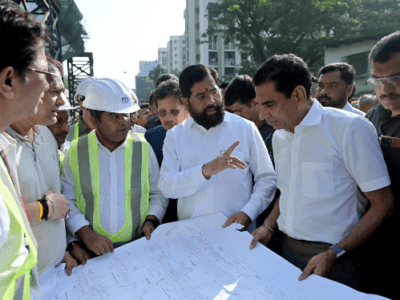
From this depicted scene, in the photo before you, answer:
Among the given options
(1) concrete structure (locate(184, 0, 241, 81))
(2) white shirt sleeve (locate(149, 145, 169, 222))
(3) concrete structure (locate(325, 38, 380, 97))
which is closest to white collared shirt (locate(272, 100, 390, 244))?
(2) white shirt sleeve (locate(149, 145, 169, 222))

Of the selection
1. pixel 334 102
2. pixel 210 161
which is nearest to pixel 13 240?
pixel 210 161

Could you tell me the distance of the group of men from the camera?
1.11m

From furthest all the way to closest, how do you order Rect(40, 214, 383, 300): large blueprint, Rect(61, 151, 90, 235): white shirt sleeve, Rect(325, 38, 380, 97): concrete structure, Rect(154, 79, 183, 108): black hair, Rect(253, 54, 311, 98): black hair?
Rect(325, 38, 380, 97): concrete structure
Rect(154, 79, 183, 108): black hair
Rect(61, 151, 90, 235): white shirt sleeve
Rect(253, 54, 311, 98): black hair
Rect(40, 214, 383, 300): large blueprint

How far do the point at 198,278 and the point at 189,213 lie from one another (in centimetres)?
74

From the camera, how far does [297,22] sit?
19062 mm

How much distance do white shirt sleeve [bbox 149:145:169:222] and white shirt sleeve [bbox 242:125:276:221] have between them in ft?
1.87

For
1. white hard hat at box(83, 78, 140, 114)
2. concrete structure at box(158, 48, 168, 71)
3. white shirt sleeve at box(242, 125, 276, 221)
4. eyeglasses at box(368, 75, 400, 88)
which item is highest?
concrete structure at box(158, 48, 168, 71)

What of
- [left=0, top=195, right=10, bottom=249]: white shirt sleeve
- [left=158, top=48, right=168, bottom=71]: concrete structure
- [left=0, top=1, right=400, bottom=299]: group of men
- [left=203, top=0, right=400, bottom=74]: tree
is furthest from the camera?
[left=158, top=48, right=168, bottom=71]: concrete structure

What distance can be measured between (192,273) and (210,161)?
73 centimetres

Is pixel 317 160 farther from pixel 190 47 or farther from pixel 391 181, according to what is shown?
pixel 190 47

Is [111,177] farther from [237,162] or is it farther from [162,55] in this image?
[162,55]

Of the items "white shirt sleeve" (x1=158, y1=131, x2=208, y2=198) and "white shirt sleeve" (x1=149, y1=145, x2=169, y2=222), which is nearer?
"white shirt sleeve" (x1=158, y1=131, x2=208, y2=198)

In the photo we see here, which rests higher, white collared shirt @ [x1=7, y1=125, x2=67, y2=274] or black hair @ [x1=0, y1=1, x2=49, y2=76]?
black hair @ [x1=0, y1=1, x2=49, y2=76]

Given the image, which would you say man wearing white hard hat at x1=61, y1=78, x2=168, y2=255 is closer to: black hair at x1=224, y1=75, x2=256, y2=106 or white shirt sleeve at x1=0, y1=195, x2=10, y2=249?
white shirt sleeve at x1=0, y1=195, x2=10, y2=249
